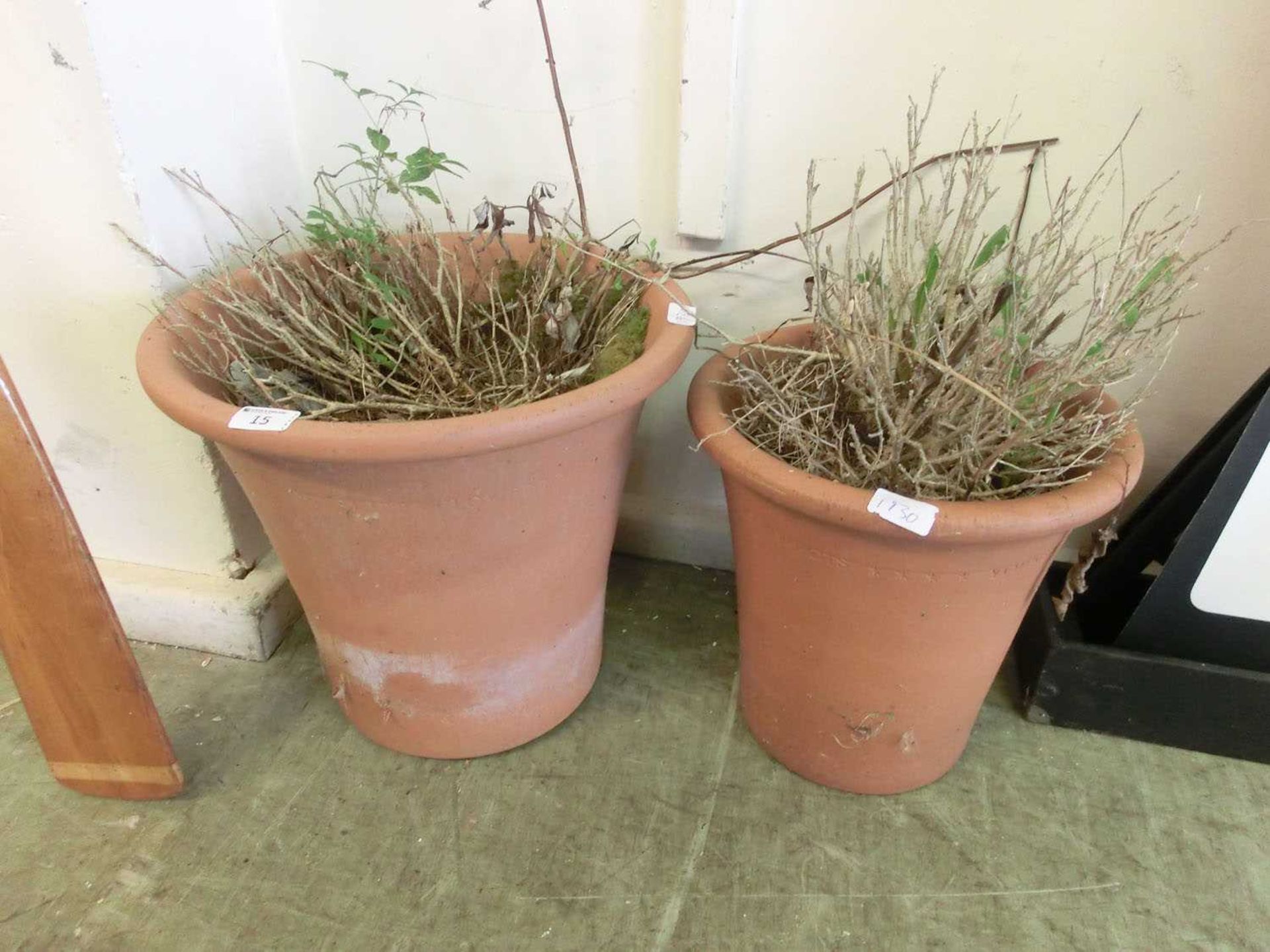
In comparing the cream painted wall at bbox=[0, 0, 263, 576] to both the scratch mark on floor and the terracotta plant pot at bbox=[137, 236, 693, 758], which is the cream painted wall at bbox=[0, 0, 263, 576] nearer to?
the terracotta plant pot at bbox=[137, 236, 693, 758]

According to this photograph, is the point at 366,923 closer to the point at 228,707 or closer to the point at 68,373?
the point at 228,707

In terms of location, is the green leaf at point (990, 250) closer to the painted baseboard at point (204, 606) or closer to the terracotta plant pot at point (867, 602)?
the terracotta plant pot at point (867, 602)

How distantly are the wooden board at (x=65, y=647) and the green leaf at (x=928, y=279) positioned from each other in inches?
38.9

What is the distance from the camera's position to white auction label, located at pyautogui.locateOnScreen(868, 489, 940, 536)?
0.82 meters

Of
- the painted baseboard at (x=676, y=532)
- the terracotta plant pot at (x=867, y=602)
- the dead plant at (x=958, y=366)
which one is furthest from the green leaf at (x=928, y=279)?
the painted baseboard at (x=676, y=532)

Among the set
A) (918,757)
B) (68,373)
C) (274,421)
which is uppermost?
(274,421)

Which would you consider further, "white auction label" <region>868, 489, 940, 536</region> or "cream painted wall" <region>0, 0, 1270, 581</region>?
"cream painted wall" <region>0, 0, 1270, 581</region>

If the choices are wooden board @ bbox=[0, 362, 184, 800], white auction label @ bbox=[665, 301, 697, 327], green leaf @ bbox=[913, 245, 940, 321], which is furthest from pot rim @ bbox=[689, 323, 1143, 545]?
wooden board @ bbox=[0, 362, 184, 800]

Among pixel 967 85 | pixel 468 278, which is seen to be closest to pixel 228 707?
A: pixel 468 278

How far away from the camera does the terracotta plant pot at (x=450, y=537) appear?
839 mm

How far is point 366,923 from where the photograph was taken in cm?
96

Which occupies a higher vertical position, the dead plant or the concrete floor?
the dead plant

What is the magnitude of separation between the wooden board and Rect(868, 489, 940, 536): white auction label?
2.93 ft

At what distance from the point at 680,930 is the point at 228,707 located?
73 centimetres
